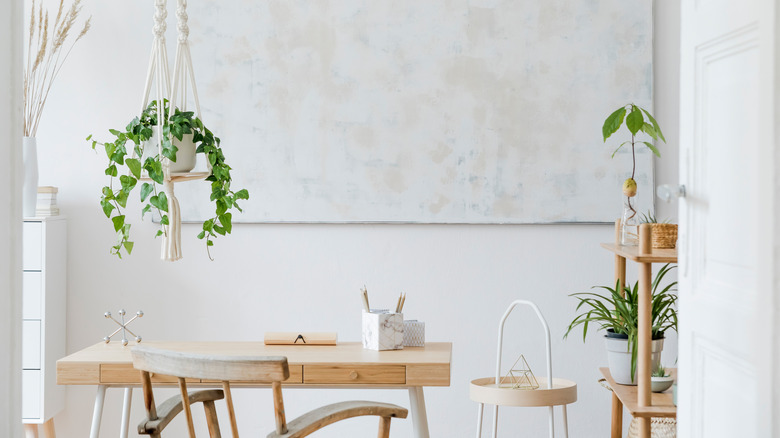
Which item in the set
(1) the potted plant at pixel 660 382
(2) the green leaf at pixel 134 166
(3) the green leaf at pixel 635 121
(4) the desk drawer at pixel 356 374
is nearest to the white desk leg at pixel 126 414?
(4) the desk drawer at pixel 356 374

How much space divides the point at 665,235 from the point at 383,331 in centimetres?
97

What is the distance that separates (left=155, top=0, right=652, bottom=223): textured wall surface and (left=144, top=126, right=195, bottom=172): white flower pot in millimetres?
1094

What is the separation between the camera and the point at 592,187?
11.7 feet

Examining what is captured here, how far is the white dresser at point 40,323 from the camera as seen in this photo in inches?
131

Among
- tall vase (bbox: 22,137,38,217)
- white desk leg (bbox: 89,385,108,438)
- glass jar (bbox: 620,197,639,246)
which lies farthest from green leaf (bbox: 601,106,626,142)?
tall vase (bbox: 22,137,38,217)

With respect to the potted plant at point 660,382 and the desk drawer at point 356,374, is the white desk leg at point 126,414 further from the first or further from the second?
the potted plant at point 660,382

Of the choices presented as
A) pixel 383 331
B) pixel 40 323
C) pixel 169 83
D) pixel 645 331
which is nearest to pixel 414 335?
pixel 383 331

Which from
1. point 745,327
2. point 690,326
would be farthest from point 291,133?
point 745,327

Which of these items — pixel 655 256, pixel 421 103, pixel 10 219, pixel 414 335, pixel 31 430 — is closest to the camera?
pixel 10 219

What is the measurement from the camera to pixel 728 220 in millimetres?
1693

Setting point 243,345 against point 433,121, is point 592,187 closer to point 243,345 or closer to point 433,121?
point 433,121

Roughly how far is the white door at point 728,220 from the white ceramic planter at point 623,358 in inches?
30.3

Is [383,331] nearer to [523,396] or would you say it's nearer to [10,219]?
[523,396]

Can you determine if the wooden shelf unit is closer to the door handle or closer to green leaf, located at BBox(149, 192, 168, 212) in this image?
the door handle
